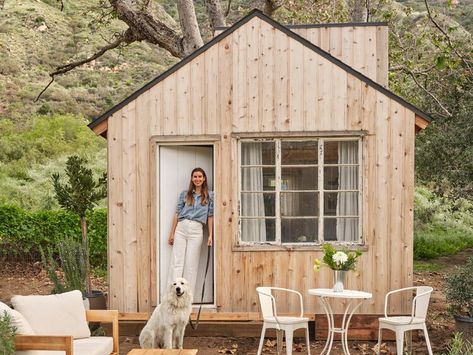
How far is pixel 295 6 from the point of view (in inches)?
686

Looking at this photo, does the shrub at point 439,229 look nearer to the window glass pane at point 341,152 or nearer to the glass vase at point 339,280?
the window glass pane at point 341,152

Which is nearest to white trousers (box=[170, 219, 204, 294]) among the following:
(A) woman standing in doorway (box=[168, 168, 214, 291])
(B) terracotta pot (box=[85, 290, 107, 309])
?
(A) woman standing in doorway (box=[168, 168, 214, 291])

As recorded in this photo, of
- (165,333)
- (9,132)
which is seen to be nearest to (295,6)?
(165,333)

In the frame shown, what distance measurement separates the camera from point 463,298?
8.65 meters

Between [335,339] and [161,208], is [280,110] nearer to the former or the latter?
[161,208]

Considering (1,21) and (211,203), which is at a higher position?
(1,21)

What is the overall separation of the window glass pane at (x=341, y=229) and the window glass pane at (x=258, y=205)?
0.65 meters

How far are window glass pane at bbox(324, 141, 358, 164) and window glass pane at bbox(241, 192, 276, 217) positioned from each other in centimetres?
80

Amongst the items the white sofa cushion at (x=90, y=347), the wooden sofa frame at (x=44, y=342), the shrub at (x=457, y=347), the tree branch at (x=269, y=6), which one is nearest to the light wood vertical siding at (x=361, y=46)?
the shrub at (x=457, y=347)

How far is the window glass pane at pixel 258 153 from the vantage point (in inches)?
371

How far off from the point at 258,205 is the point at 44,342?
3832 millimetres

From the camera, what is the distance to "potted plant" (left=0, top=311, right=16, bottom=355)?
5782 millimetres

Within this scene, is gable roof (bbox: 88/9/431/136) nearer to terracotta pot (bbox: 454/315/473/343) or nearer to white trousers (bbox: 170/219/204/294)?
white trousers (bbox: 170/219/204/294)

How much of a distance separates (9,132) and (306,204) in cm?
2145
